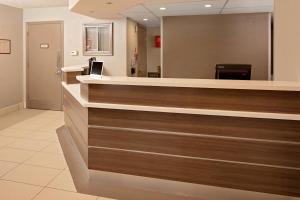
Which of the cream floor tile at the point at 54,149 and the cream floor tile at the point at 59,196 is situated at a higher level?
the cream floor tile at the point at 54,149

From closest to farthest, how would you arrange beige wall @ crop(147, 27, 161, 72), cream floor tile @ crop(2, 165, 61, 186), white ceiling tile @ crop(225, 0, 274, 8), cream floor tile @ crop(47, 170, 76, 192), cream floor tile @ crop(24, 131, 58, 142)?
1. cream floor tile @ crop(47, 170, 76, 192)
2. cream floor tile @ crop(2, 165, 61, 186)
3. cream floor tile @ crop(24, 131, 58, 142)
4. white ceiling tile @ crop(225, 0, 274, 8)
5. beige wall @ crop(147, 27, 161, 72)

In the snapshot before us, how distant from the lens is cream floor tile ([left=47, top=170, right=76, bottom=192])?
9.63 ft

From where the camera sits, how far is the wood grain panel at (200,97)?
2.40 meters

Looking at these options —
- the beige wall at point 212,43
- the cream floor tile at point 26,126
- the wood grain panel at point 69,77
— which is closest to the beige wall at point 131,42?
the beige wall at point 212,43

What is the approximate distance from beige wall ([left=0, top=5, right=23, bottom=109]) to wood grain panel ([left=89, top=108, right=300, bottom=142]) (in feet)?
15.9

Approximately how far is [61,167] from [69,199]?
2.89 ft

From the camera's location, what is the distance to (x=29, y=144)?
4402mm

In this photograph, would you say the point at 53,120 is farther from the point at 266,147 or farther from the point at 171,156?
the point at 266,147

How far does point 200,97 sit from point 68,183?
184 cm

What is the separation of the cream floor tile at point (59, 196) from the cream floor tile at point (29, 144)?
1.53m

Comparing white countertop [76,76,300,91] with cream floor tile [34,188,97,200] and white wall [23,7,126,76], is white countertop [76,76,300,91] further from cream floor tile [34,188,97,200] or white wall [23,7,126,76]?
white wall [23,7,126,76]

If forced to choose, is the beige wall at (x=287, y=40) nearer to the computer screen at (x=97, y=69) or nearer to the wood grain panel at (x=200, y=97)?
the wood grain panel at (x=200, y=97)

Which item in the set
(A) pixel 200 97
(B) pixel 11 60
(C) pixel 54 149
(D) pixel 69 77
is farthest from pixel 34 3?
(A) pixel 200 97

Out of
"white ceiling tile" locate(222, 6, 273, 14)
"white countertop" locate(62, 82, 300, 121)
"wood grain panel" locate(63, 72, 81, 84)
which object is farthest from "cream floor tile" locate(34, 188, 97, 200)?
"white ceiling tile" locate(222, 6, 273, 14)
